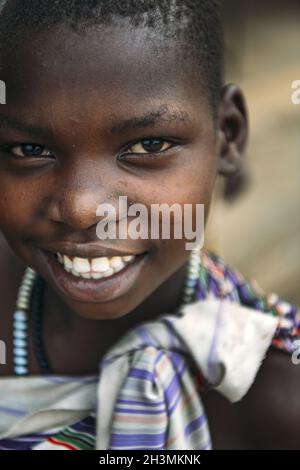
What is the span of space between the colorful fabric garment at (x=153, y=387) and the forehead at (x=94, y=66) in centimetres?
38

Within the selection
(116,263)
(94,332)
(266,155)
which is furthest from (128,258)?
(266,155)

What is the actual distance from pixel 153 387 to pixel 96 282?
0.59 feet

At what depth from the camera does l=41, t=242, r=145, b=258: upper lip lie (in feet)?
2.95

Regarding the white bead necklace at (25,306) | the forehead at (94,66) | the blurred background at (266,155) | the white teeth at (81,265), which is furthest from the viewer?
the blurred background at (266,155)

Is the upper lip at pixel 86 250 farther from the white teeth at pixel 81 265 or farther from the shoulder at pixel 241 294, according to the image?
the shoulder at pixel 241 294

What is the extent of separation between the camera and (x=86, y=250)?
0.90 meters

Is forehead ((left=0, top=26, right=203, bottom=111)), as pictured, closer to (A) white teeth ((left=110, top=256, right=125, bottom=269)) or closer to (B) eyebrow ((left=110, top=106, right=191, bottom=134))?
(B) eyebrow ((left=110, top=106, right=191, bottom=134))

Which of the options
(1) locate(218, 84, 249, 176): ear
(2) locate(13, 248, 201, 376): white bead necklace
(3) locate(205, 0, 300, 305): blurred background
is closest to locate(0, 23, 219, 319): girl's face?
(1) locate(218, 84, 249, 176): ear

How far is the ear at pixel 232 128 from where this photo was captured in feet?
3.46

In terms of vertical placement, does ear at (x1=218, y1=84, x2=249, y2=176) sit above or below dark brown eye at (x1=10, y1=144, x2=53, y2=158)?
above

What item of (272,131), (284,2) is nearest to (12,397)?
(272,131)

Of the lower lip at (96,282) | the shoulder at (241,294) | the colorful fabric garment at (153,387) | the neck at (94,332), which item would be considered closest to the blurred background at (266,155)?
the shoulder at (241,294)

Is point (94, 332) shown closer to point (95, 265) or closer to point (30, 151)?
point (95, 265)

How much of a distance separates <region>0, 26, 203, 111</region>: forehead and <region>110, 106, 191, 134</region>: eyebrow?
0.07 feet
